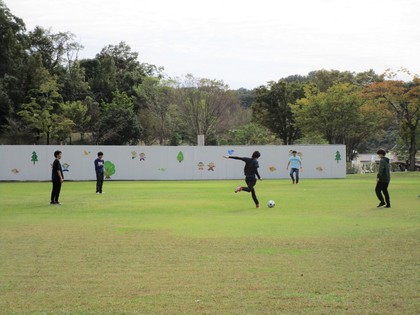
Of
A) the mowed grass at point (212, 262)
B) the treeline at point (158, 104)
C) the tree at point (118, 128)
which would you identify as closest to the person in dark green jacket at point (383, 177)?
the mowed grass at point (212, 262)

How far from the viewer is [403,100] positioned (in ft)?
164

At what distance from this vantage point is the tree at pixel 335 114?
54.6 meters

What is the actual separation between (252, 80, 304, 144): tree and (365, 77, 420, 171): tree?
13004 mm

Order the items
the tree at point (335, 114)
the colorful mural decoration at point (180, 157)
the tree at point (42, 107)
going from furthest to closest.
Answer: the tree at point (42, 107) → the tree at point (335, 114) → the colorful mural decoration at point (180, 157)

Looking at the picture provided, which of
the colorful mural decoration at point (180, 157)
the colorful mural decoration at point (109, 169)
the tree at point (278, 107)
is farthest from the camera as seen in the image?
the tree at point (278, 107)

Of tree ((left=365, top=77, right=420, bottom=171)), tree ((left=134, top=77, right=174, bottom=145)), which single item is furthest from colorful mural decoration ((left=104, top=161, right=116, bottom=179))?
tree ((left=134, top=77, right=174, bottom=145))

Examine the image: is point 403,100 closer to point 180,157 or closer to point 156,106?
point 180,157

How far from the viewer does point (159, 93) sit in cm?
7319

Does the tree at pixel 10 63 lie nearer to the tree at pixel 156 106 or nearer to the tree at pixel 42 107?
the tree at pixel 42 107

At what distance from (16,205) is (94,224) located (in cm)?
→ 746

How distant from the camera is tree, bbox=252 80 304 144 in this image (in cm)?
6444

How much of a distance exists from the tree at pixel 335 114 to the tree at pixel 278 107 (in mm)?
6458

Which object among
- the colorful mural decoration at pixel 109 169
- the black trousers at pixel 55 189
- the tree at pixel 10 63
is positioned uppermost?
the tree at pixel 10 63

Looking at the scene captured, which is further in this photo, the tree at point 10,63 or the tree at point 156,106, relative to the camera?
the tree at point 156,106
